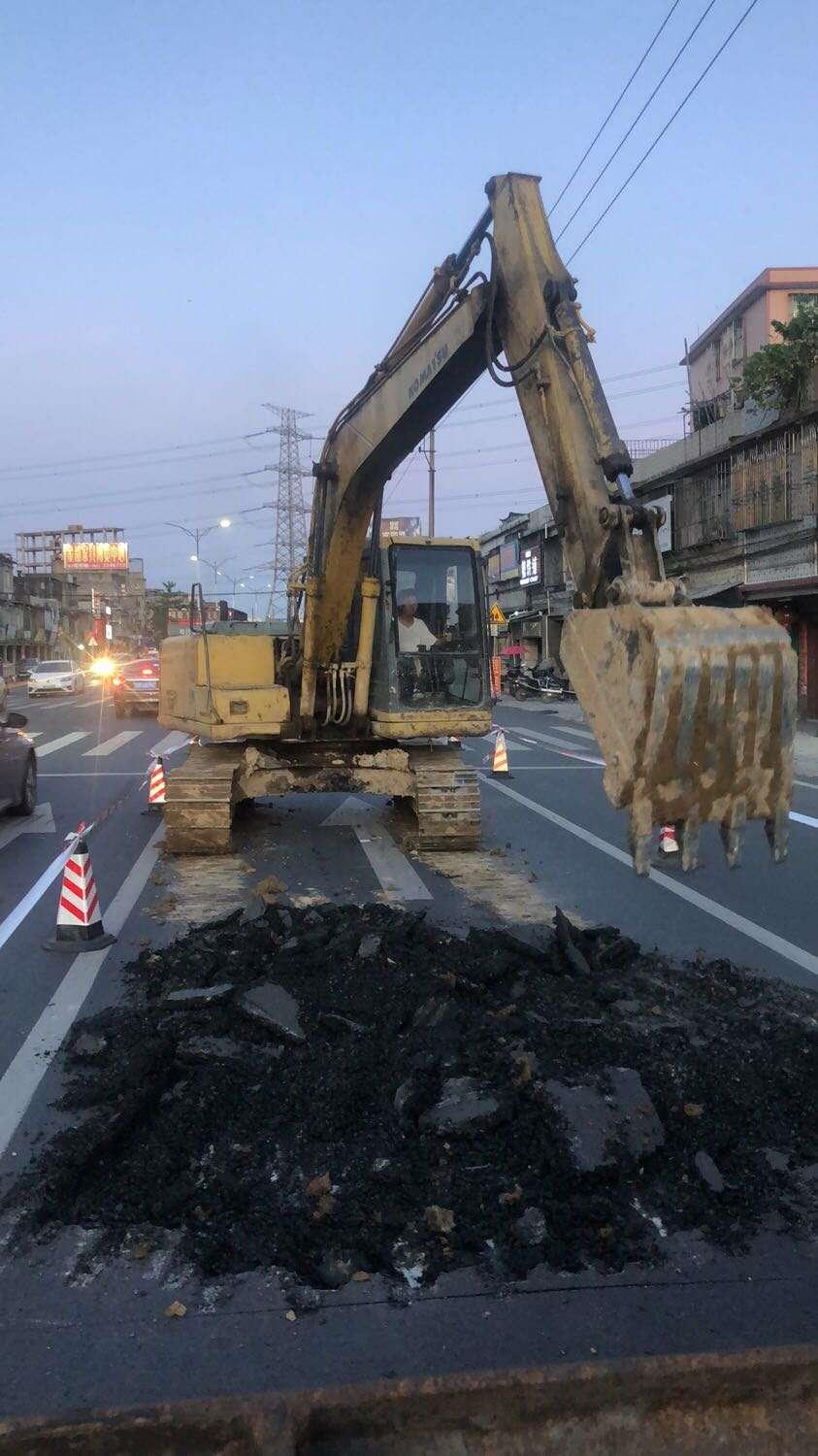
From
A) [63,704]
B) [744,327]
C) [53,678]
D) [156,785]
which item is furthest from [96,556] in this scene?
[156,785]

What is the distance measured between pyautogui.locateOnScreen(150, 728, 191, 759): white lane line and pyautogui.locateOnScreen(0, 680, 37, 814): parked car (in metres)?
6.46

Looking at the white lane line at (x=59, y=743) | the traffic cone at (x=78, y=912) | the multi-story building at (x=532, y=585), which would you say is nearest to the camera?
the traffic cone at (x=78, y=912)

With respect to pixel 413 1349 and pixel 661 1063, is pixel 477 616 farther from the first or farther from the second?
pixel 413 1349

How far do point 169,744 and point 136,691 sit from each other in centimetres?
731

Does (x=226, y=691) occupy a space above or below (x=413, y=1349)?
above

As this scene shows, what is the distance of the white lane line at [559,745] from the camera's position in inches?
795

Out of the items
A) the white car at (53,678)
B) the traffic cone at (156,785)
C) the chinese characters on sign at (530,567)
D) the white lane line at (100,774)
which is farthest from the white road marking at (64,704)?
the chinese characters on sign at (530,567)

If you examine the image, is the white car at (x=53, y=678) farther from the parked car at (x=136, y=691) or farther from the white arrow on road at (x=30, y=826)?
the white arrow on road at (x=30, y=826)

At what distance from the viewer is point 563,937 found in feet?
22.2

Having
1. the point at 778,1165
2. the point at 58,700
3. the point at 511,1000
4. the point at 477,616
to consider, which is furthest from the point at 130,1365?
the point at 58,700

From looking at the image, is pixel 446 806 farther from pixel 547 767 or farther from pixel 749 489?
pixel 749 489

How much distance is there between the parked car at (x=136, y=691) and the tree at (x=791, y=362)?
58.5ft

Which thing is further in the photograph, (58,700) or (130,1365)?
(58,700)

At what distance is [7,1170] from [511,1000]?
2.71 m
